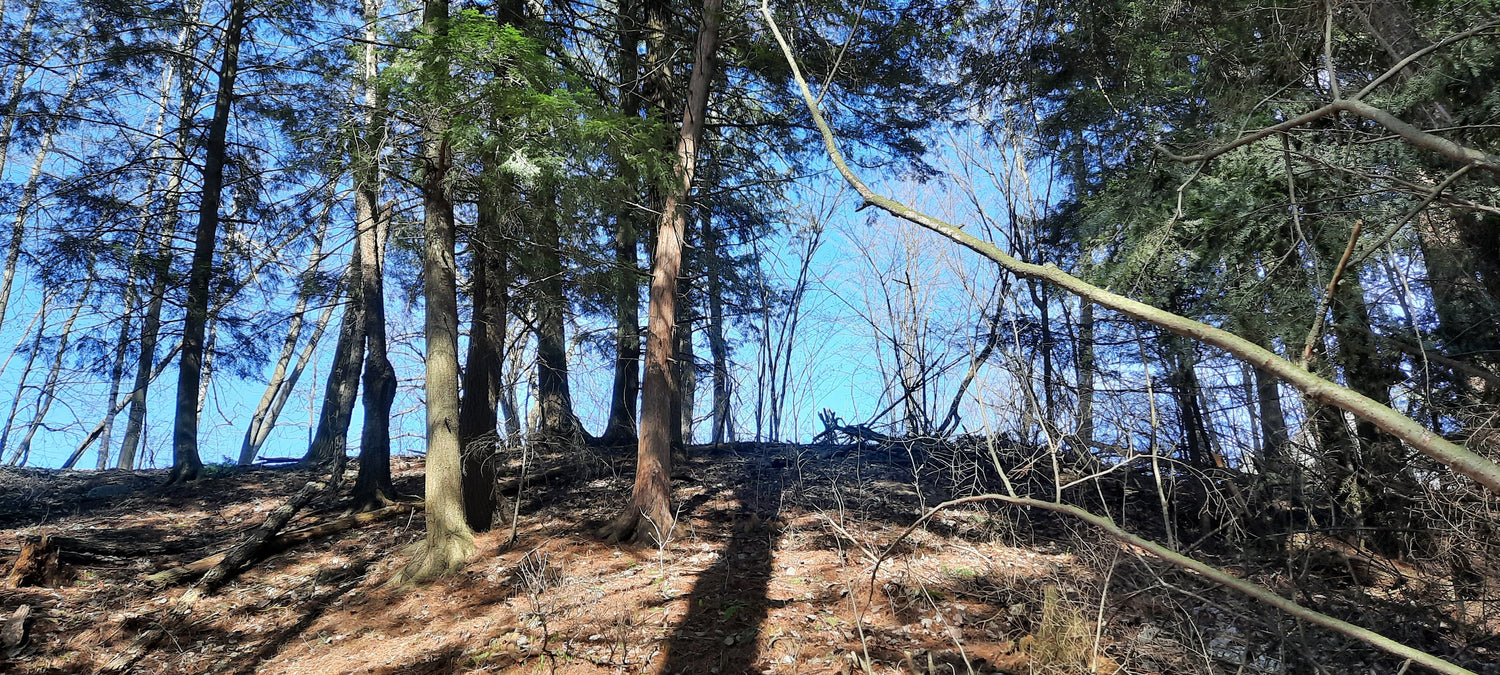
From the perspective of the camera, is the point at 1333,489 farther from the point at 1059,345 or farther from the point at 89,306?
the point at 89,306

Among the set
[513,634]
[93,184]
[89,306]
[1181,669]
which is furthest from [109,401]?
[1181,669]

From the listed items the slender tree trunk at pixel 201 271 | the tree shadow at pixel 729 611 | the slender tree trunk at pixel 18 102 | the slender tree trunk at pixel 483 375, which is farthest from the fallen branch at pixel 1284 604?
the slender tree trunk at pixel 18 102

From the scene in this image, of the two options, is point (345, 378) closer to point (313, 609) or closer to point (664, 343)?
point (313, 609)

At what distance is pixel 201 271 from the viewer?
10.3 m

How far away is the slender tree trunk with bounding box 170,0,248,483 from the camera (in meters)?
10.4

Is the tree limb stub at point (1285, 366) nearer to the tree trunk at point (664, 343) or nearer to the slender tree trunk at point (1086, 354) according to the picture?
the tree trunk at point (664, 343)

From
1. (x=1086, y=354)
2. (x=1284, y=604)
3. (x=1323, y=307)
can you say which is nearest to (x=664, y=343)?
(x=1086, y=354)

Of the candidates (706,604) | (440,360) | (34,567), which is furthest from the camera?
(440,360)

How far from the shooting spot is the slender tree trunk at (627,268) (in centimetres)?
838

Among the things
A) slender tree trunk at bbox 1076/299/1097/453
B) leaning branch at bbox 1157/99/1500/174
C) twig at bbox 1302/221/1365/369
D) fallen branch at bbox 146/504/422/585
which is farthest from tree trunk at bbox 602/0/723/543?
twig at bbox 1302/221/1365/369

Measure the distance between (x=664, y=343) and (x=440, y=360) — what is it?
218 centimetres

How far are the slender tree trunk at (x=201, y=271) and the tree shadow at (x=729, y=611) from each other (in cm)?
812

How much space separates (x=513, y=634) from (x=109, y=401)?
42.0 feet

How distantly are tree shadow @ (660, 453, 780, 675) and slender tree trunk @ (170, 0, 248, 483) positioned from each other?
8.12 meters
